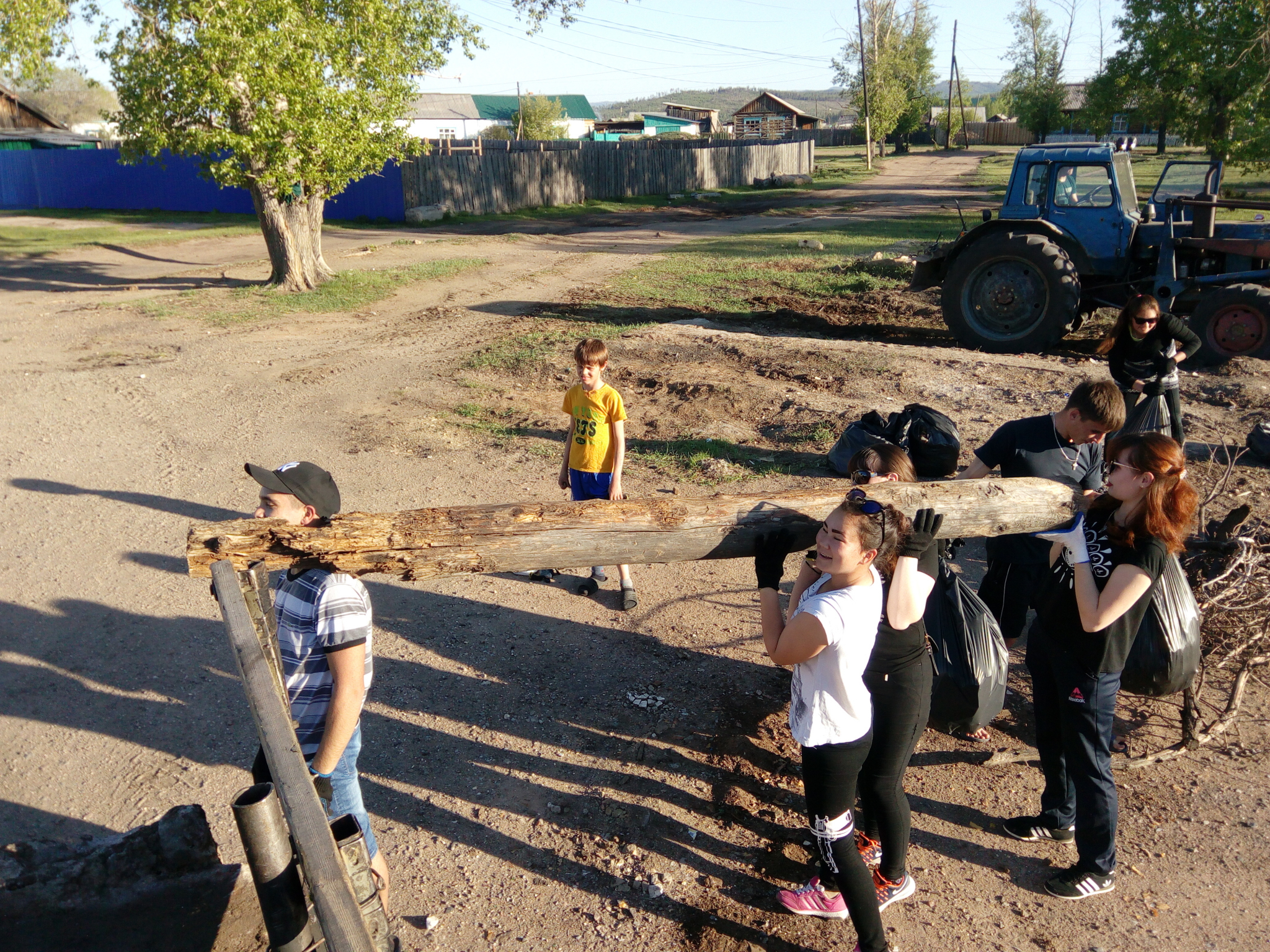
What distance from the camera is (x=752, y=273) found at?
53.0 feet

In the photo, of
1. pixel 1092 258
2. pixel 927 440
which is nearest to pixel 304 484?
pixel 927 440

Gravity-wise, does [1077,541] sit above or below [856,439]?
above

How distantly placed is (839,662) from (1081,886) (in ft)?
4.64

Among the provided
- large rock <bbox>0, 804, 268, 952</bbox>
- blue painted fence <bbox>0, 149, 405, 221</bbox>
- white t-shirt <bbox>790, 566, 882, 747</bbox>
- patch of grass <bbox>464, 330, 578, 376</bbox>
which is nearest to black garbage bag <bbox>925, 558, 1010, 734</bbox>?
white t-shirt <bbox>790, 566, 882, 747</bbox>

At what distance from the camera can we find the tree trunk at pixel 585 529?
8.58ft

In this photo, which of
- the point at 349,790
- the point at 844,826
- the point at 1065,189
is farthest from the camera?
the point at 1065,189

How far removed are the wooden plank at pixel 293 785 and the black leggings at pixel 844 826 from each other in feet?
4.50

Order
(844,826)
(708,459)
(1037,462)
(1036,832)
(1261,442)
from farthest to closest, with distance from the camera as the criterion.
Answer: (708,459), (1261,442), (1037,462), (1036,832), (844,826)

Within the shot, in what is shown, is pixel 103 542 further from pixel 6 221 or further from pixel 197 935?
pixel 6 221

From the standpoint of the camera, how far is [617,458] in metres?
5.08

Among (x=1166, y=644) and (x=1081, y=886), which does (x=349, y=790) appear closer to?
(x=1081, y=886)

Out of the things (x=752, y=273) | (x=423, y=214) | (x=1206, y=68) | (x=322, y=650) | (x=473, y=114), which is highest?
(x=473, y=114)

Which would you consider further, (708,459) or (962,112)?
(962,112)

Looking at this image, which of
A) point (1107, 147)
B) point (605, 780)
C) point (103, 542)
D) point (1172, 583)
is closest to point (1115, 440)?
point (1172, 583)
